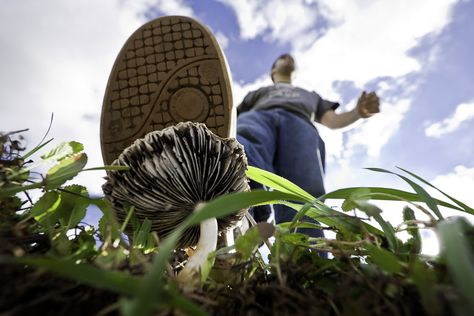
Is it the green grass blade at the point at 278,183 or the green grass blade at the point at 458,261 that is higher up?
the green grass blade at the point at 278,183

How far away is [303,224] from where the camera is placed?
472 mm

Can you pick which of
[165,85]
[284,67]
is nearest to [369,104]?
[284,67]

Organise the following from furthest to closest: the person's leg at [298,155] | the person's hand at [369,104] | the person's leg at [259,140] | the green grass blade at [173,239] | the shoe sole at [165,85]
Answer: the person's leg at [298,155] → the person's hand at [369,104] → the person's leg at [259,140] → the shoe sole at [165,85] → the green grass blade at [173,239]

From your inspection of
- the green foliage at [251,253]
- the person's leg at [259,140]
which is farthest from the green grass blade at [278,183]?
the person's leg at [259,140]

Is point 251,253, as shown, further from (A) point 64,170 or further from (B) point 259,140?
(B) point 259,140

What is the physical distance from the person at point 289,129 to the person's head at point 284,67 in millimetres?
123

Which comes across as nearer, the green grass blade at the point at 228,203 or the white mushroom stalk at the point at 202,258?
the green grass blade at the point at 228,203

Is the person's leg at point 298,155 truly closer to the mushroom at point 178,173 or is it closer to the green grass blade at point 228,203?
the mushroom at point 178,173

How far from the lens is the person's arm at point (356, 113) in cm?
196

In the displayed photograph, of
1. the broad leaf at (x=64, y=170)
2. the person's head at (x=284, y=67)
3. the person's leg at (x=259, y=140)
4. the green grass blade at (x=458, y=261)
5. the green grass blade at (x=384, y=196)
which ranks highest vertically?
the person's head at (x=284, y=67)

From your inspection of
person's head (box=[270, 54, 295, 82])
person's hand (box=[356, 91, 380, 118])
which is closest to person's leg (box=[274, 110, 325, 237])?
person's hand (box=[356, 91, 380, 118])

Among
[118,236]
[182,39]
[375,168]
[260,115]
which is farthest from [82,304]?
[260,115]

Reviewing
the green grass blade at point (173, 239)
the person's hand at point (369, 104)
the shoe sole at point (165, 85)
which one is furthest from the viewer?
the person's hand at point (369, 104)

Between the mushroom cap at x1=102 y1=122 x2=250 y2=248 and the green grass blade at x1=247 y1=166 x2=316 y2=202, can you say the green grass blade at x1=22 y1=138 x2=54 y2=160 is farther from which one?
the green grass blade at x1=247 y1=166 x2=316 y2=202
